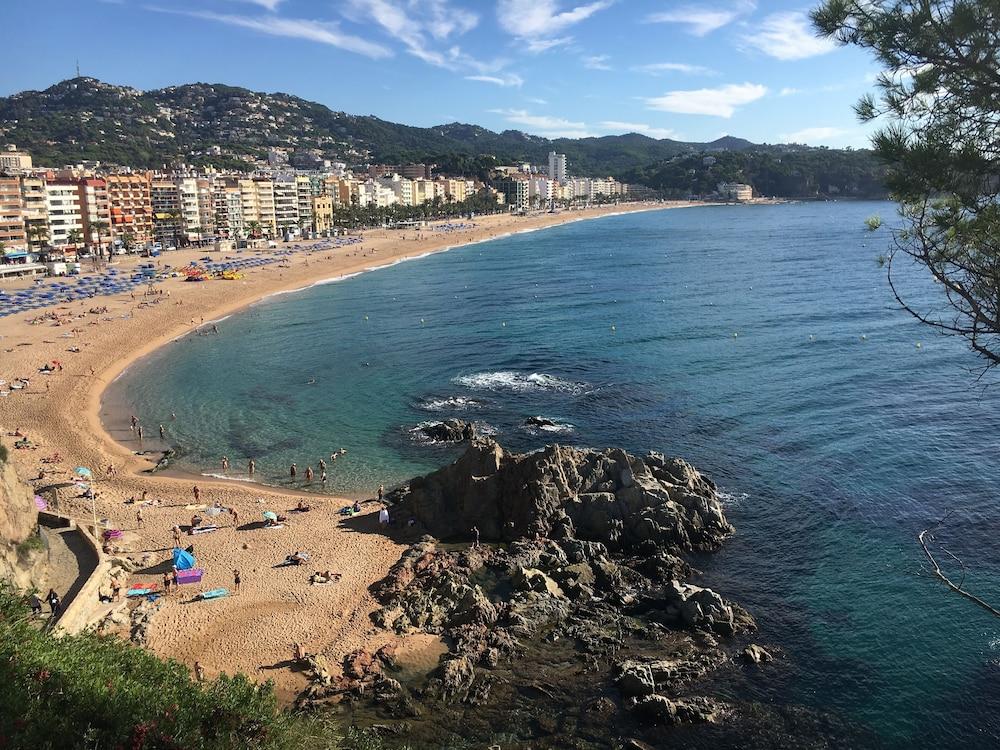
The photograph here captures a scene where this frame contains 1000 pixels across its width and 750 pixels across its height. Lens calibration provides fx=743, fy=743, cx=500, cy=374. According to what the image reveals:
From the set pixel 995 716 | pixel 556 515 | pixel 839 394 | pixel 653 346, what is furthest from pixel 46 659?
pixel 653 346

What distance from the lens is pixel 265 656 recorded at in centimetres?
1708

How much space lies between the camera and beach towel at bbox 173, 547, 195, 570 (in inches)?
808

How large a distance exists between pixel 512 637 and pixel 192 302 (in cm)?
5519

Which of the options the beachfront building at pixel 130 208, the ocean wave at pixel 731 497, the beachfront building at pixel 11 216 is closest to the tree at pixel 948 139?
the ocean wave at pixel 731 497

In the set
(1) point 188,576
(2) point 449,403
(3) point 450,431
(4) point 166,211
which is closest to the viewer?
(1) point 188,576

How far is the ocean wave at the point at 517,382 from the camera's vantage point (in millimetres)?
38575

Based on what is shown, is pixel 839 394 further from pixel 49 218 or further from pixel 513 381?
A: pixel 49 218

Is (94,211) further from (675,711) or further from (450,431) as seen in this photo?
(675,711)

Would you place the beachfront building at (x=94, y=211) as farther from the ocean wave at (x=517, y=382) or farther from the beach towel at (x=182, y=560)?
the beach towel at (x=182, y=560)

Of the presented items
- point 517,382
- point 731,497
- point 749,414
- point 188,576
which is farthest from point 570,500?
point 517,382

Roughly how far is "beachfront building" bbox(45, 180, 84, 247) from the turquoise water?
112 feet

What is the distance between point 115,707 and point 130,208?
106 metres

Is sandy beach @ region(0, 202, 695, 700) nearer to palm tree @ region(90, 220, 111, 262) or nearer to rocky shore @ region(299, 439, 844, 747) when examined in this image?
rocky shore @ region(299, 439, 844, 747)

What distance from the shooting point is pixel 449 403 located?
36375mm
